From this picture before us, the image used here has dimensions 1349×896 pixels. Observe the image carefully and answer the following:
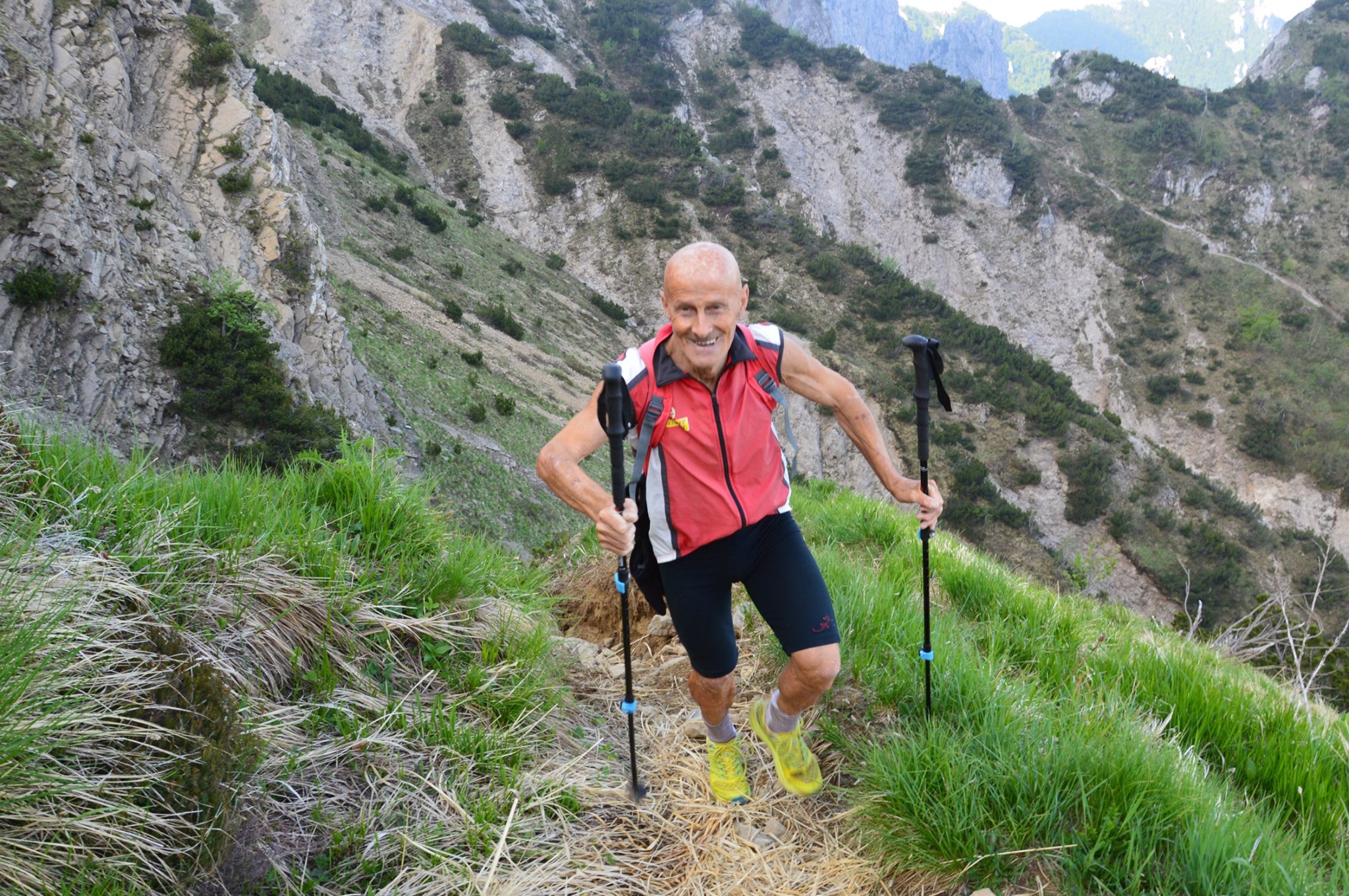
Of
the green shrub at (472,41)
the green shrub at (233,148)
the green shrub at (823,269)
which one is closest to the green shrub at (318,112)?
the green shrub at (472,41)

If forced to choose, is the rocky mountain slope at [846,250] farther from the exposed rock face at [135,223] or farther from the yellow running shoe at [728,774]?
the yellow running shoe at [728,774]

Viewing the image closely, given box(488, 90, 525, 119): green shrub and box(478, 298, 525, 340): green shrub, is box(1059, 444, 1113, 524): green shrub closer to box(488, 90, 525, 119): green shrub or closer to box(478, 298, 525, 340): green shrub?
box(478, 298, 525, 340): green shrub

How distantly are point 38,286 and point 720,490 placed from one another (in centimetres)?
1104

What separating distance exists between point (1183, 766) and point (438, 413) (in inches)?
712

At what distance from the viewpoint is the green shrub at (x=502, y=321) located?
90.8ft

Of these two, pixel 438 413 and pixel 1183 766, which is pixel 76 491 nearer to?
pixel 1183 766

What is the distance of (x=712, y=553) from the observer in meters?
2.97

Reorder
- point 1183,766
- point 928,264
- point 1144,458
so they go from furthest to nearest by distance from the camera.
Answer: point 928,264 < point 1144,458 < point 1183,766

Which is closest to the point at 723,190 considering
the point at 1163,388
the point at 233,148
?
the point at 1163,388

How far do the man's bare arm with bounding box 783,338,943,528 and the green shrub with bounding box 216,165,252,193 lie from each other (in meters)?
16.0

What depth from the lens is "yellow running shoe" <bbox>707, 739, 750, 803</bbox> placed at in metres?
3.13

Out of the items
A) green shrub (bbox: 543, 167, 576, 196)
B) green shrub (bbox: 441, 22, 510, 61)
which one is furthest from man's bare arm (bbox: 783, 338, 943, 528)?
green shrub (bbox: 441, 22, 510, 61)

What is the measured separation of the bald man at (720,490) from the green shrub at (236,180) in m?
15.8

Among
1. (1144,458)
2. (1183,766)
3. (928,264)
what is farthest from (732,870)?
(928,264)
